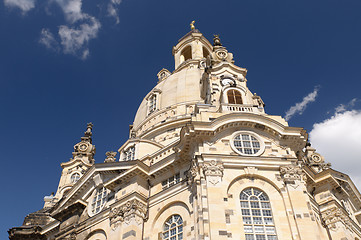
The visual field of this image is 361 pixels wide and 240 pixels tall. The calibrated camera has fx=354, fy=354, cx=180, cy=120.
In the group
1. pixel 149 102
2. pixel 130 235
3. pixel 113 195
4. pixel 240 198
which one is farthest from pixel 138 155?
pixel 149 102

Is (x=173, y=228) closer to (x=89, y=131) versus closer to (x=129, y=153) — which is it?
(x=129, y=153)

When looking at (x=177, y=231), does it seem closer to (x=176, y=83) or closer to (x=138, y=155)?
(x=138, y=155)

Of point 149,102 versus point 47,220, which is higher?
point 149,102

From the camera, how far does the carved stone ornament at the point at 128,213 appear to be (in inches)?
1144

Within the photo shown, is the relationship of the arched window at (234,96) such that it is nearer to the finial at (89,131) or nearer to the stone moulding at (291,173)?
the stone moulding at (291,173)

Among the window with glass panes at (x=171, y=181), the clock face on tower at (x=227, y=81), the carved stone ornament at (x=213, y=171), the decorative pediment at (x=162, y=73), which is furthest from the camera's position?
the decorative pediment at (x=162, y=73)

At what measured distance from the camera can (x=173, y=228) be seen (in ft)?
91.8

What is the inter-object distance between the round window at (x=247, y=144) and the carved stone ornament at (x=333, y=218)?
9.70 metres

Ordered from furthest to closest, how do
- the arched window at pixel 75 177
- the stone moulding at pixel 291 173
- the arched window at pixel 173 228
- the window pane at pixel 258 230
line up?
the arched window at pixel 75 177, the stone moulding at pixel 291 173, the arched window at pixel 173 228, the window pane at pixel 258 230

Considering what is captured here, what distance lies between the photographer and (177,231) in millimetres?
27562

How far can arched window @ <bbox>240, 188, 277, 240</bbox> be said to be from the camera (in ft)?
81.3

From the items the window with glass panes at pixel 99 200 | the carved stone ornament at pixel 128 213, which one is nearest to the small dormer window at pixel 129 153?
the window with glass panes at pixel 99 200

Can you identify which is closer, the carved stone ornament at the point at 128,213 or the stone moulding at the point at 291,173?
the stone moulding at the point at 291,173

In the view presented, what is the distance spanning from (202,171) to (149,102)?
99.3 ft
